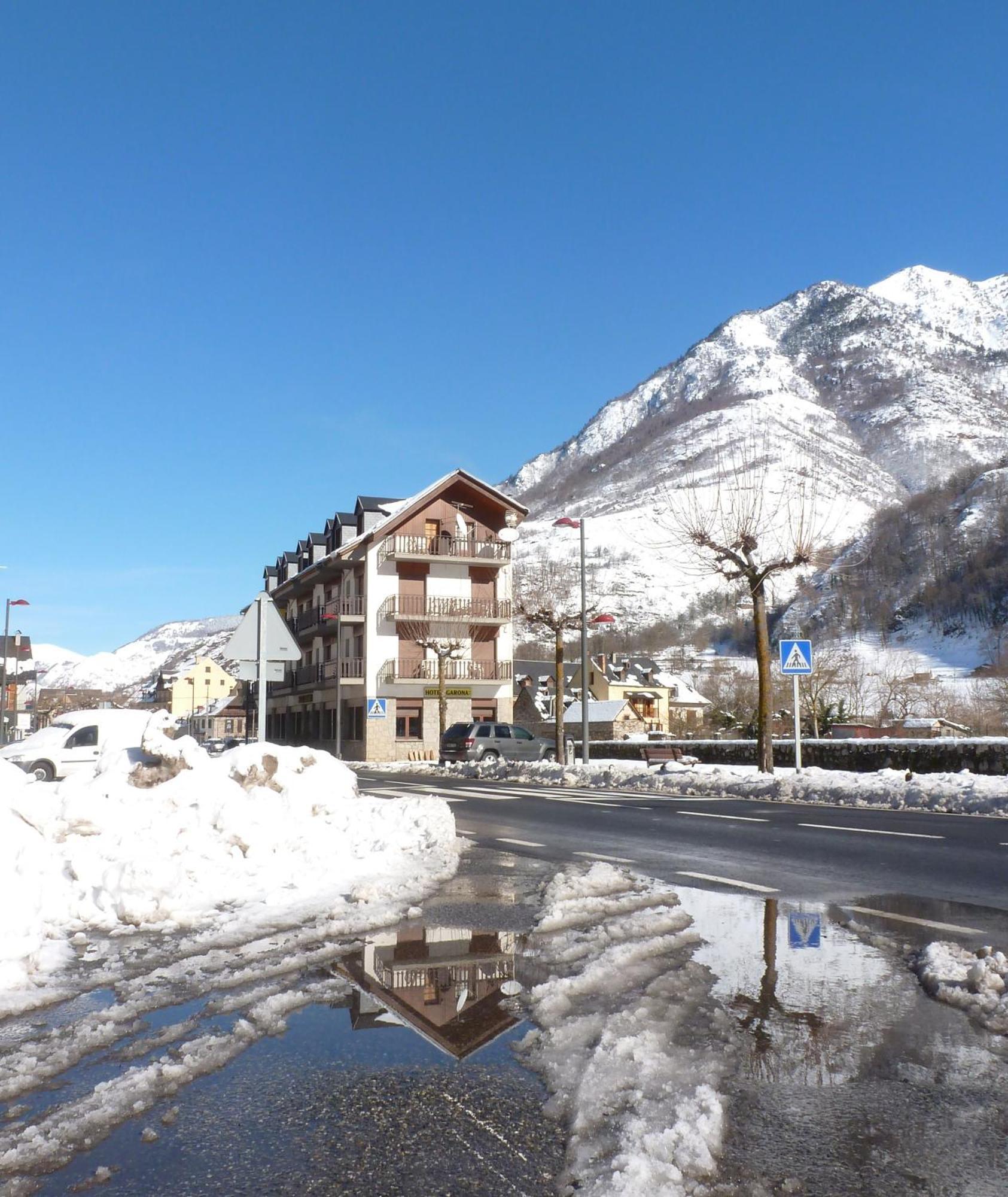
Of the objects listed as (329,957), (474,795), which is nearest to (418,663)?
(474,795)

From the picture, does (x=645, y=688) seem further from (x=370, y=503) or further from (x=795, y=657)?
(x=795, y=657)

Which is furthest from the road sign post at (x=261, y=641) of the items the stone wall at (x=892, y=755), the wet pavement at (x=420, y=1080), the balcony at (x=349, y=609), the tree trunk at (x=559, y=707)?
the balcony at (x=349, y=609)

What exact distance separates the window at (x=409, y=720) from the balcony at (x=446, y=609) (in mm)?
4361

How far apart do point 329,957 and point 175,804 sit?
3.77 metres

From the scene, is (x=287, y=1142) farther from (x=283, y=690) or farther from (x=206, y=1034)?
(x=283, y=690)

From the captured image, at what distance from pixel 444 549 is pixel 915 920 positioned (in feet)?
161

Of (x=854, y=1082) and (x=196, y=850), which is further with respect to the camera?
(x=196, y=850)

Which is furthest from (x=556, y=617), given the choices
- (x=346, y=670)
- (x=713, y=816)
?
(x=713, y=816)

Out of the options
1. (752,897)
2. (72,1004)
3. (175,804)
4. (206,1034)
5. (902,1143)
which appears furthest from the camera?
(175,804)

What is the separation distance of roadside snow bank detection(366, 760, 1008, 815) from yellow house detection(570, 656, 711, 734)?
245ft

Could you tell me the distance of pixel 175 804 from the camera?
948 cm

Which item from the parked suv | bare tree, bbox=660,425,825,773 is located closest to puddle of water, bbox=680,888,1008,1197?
bare tree, bbox=660,425,825,773

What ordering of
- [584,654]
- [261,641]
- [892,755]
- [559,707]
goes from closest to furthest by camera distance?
[261,641], [892,755], [584,654], [559,707]

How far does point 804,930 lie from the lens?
702 cm
